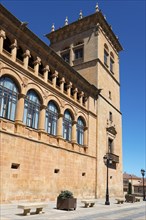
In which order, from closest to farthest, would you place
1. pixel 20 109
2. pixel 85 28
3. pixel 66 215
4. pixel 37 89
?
pixel 66 215 < pixel 20 109 < pixel 37 89 < pixel 85 28

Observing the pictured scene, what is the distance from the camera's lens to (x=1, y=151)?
15.7 meters

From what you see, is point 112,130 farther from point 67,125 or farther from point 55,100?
point 55,100

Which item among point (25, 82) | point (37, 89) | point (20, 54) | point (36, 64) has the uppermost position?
point (20, 54)

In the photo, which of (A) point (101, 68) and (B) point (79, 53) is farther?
(B) point (79, 53)

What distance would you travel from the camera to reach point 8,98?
17.4m

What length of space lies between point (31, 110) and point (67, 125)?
5649mm

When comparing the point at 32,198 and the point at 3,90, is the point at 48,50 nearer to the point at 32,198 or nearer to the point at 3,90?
the point at 3,90

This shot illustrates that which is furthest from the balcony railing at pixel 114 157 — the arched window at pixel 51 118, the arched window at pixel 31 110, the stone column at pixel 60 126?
the arched window at pixel 31 110

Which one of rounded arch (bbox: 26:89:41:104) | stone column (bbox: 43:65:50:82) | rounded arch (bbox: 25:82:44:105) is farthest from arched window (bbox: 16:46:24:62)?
rounded arch (bbox: 26:89:41:104)

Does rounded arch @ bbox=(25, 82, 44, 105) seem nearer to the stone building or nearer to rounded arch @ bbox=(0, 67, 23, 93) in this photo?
the stone building

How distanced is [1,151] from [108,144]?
61.0 ft

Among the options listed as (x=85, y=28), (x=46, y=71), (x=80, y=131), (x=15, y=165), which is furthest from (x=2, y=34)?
(x=85, y=28)

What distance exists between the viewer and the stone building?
677 inches

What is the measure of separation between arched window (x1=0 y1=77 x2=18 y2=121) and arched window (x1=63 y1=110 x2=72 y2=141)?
6.93 meters
